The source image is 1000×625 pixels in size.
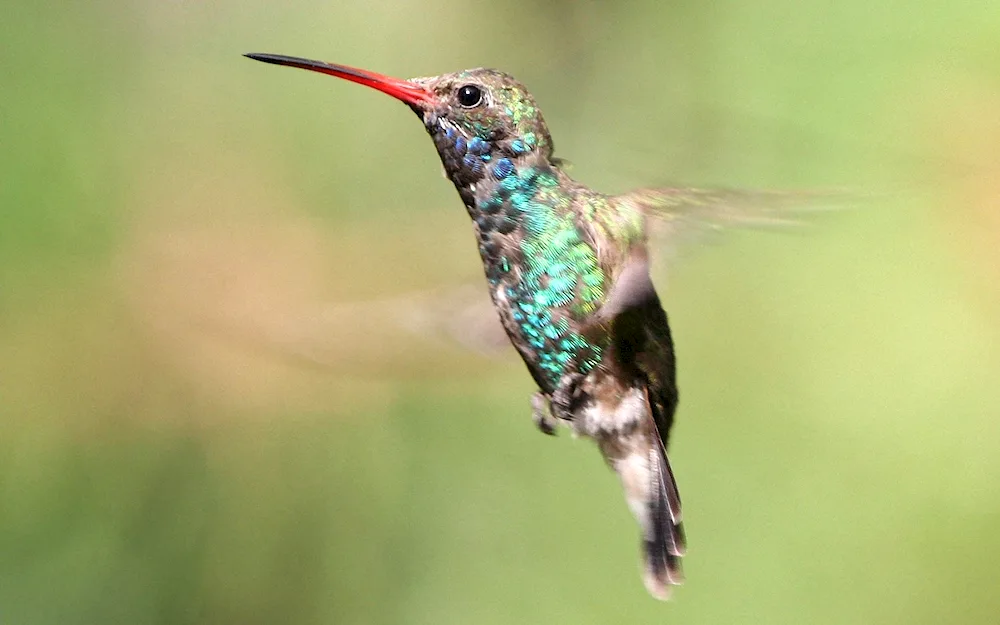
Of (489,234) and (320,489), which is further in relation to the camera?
(320,489)

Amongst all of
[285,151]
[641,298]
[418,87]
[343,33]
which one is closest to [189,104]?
[285,151]

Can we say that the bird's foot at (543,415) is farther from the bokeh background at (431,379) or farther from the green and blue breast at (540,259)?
the bokeh background at (431,379)

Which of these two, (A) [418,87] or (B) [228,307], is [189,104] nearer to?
(B) [228,307]

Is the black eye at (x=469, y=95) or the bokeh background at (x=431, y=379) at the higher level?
the black eye at (x=469, y=95)

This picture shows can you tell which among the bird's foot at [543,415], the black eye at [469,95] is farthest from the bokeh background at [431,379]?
the black eye at [469,95]

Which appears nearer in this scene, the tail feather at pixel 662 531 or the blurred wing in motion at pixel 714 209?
the blurred wing in motion at pixel 714 209

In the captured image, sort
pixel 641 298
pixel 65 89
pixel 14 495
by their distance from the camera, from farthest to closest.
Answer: pixel 65 89 → pixel 14 495 → pixel 641 298

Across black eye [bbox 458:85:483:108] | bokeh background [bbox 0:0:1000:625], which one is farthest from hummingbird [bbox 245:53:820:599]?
bokeh background [bbox 0:0:1000:625]
